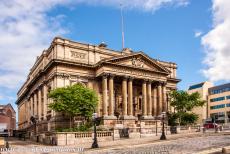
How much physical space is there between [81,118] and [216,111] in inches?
2851

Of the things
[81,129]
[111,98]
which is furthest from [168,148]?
[111,98]

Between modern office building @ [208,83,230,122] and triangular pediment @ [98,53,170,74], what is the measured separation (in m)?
50.0

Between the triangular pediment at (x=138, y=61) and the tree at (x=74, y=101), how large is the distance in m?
→ 10.3

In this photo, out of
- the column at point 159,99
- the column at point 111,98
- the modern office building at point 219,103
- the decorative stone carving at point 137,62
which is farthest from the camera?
the modern office building at point 219,103

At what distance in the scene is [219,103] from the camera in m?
110

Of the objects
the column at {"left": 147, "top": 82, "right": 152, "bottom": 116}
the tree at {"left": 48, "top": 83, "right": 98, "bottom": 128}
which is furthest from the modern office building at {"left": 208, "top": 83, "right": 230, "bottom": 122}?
the tree at {"left": 48, "top": 83, "right": 98, "bottom": 128}

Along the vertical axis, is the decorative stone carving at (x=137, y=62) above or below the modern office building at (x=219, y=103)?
above

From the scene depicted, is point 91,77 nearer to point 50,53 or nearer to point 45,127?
point 50,53

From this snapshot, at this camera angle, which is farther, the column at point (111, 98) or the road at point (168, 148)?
the column at point (111, 98)

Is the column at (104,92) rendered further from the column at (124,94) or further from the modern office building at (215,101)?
the modern office building at (215,101)

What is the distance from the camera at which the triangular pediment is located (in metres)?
59.1

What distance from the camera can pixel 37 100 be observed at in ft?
232

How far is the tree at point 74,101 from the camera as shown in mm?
47625

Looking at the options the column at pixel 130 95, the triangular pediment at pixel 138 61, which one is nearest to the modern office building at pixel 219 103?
the triangular pediment at pixel 138 61
